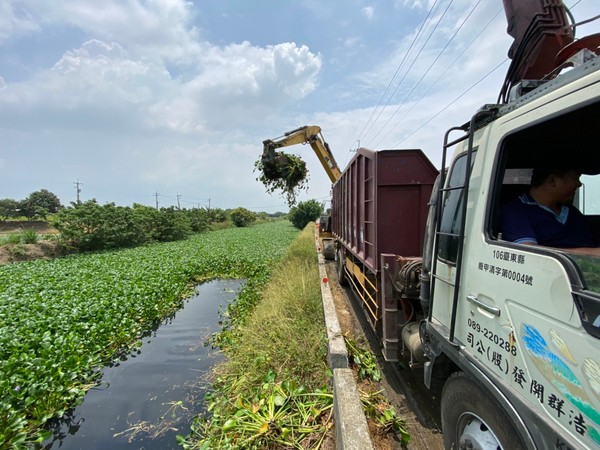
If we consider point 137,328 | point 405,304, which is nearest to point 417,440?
point 405,304

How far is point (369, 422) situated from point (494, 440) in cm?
162

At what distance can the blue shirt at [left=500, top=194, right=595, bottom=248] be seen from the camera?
2.01 m

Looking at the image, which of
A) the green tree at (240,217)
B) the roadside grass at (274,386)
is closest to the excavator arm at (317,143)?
the roadside grass at (274,386)

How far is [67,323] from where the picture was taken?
6.04 meters

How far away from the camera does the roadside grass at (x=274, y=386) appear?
3.20 metres

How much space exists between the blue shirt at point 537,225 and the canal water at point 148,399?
426cm

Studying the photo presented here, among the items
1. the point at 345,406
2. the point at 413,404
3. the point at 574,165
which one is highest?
the point at 574,165

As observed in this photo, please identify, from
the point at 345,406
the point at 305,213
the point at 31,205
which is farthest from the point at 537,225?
the point at 31,205

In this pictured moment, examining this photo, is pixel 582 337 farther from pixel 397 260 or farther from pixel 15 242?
pixel 15 242

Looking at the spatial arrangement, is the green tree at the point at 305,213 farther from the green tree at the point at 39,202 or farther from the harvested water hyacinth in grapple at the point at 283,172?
the green tree at the point at 39,202

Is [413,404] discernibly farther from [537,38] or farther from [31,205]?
[31,205]

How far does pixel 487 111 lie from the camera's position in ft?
7.12

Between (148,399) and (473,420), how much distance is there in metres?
4.61

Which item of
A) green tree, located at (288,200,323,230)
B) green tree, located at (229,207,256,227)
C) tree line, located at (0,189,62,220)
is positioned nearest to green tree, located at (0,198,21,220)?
tree line, located at (0,189,62,220)
